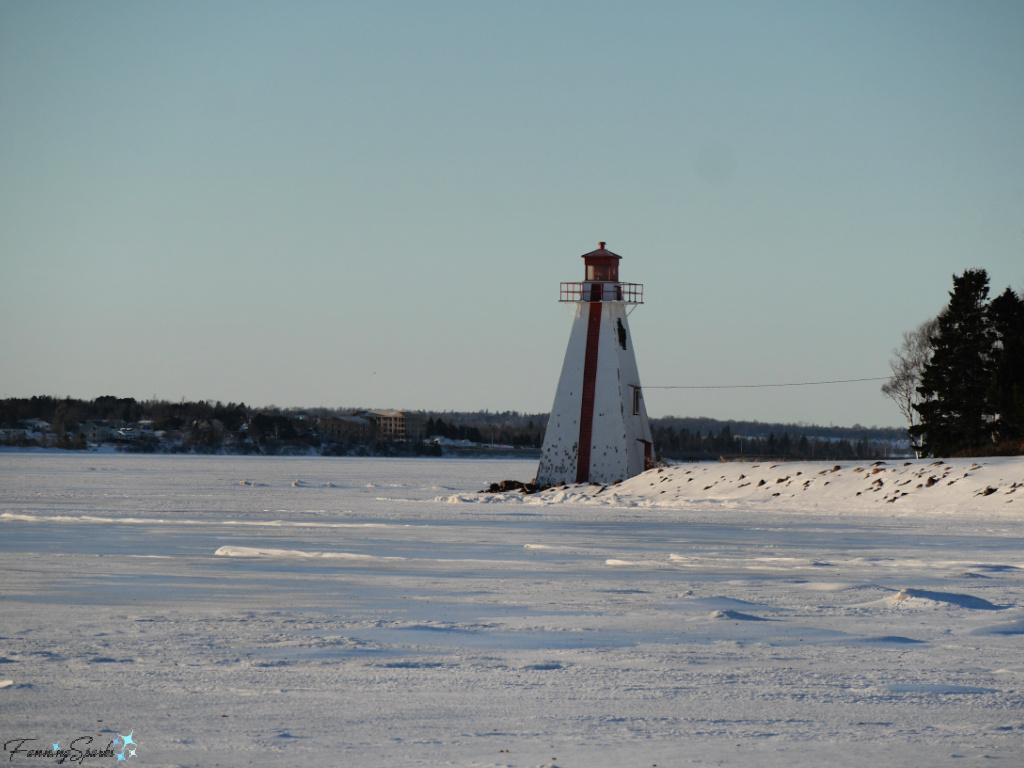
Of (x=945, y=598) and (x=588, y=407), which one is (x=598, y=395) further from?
(x=945, y=598)

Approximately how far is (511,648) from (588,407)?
1140 inches

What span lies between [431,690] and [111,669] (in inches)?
90.2

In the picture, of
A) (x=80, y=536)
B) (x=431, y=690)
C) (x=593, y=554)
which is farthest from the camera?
(x=80, y=536)

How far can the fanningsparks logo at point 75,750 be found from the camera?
523 cm

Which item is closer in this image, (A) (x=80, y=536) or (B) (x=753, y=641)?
(B) (x=753, y=641)

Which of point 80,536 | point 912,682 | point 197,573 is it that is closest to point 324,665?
point 912,682

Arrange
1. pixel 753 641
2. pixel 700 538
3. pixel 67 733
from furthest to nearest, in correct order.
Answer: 1. pixel 700 538
2. pixel 753 641
3. pixel 67 733

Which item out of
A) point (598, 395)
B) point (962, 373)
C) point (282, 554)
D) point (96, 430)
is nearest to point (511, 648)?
point (282, 554)

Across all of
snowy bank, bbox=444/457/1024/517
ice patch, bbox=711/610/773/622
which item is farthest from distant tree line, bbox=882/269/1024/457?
ice patch, bbox=711/610/773/622

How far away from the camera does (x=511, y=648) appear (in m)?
8.13

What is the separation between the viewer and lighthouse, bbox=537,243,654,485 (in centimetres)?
3666

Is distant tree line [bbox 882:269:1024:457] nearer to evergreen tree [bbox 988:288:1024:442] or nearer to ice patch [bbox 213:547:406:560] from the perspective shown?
evergreen tree [bbox 988:288:1024:442]

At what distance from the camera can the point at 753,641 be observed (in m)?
8.52

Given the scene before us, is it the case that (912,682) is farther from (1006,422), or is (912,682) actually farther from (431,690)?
(1006,422)
